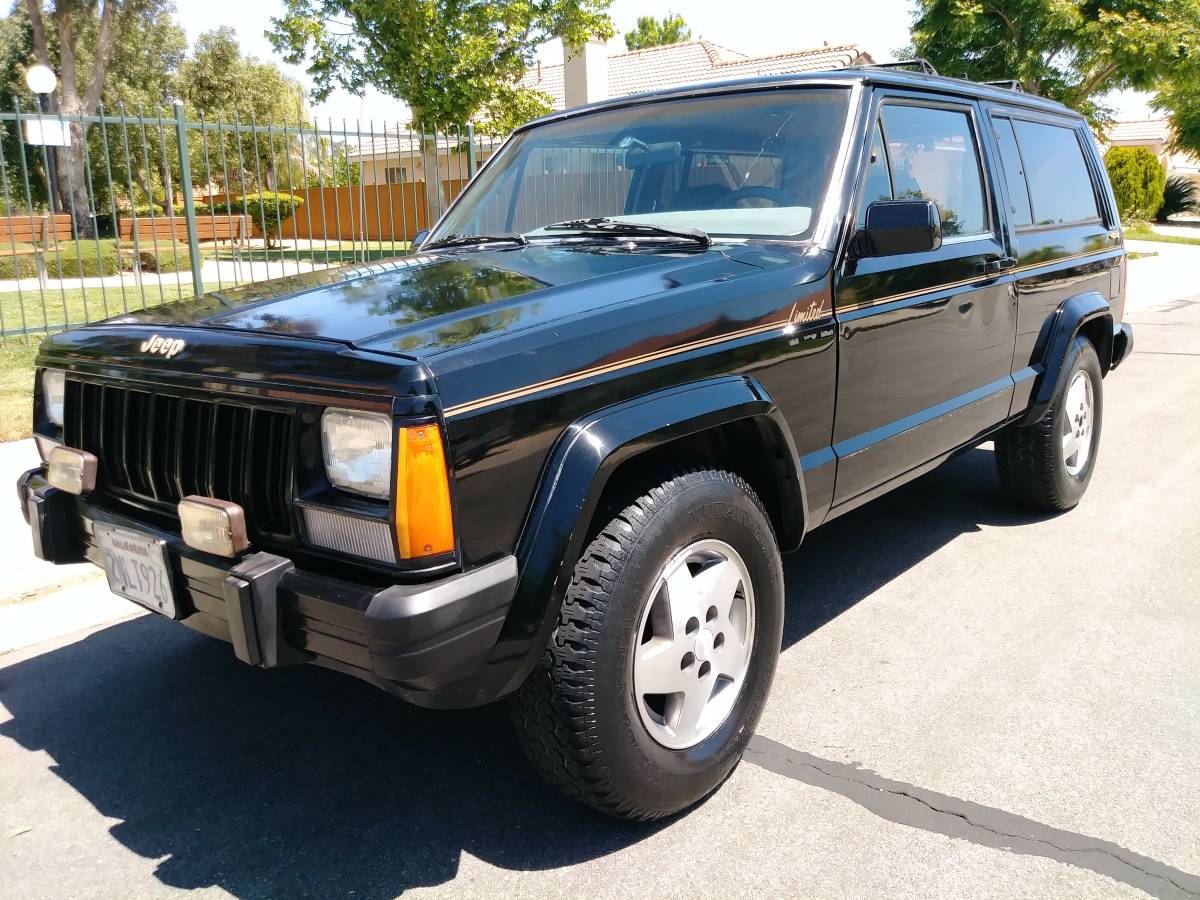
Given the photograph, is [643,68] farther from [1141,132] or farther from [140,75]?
[1141,132]

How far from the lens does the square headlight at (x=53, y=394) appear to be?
301 centimetres

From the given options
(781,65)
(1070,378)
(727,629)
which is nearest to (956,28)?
(781,65)

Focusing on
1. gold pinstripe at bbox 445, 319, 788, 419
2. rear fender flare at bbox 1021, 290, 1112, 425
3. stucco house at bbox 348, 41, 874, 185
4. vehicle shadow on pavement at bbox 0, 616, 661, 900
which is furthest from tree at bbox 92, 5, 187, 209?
gold pinstripe at bbox 445, 319, 788, 419

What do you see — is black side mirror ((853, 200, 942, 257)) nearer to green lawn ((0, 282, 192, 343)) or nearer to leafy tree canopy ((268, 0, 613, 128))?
green lawn ((0, 282, 192, 343))

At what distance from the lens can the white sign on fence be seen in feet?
24.3

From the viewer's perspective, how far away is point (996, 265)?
3990 mm

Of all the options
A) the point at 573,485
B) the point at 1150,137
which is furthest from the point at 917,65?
the point at 1150,137

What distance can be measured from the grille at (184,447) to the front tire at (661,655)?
733 mm

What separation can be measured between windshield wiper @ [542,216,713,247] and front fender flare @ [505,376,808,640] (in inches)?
32.4

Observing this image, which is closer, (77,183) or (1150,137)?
(77,183)

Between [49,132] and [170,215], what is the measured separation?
2.13 meters

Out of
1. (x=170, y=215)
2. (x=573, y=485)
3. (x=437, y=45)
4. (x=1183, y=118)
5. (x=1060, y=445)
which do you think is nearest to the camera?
(x=573, y=485)

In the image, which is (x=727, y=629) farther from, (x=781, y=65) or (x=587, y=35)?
(x=781, y=65)

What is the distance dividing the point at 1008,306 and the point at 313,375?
3.12 meters
